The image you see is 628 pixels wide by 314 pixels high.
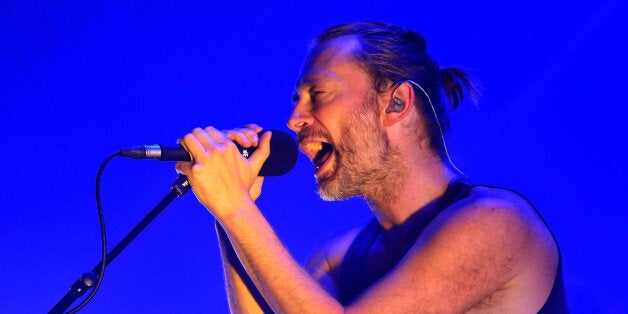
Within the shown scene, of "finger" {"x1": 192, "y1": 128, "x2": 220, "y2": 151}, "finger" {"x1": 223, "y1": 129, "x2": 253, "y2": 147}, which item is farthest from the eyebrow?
"finger" {"x1": 192, "y1": 128, "x2": 220, "y2": 151}

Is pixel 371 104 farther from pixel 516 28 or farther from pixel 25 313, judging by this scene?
pixel 25 313

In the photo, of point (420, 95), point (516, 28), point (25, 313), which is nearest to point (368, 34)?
point (420, 95)

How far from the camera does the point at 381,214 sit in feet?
6.24

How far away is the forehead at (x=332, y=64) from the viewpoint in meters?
1.91

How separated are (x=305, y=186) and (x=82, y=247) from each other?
100 centimetres

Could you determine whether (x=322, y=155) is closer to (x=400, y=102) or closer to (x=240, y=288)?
(x=400, y=102)

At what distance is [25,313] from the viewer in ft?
9.59

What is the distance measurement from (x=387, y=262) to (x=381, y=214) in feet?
0.45

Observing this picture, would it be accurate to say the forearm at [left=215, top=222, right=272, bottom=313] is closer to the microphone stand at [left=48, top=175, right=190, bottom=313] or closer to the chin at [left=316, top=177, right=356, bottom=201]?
the chin at [left=316, top=177, right=356, bottom=201]

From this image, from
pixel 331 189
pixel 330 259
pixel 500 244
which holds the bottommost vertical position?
pixel 500 244

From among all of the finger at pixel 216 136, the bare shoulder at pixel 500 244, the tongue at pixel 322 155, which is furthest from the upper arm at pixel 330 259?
the finger at pixel 216 136

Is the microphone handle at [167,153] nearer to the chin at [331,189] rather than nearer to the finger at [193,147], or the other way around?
the finger at [193,147]

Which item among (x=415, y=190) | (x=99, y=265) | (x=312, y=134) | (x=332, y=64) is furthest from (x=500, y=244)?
(x=99, y=265)

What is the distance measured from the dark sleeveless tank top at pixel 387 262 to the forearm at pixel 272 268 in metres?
0.44
